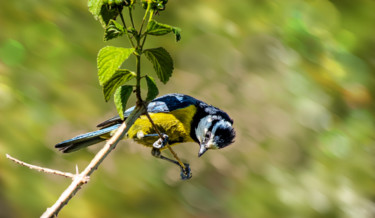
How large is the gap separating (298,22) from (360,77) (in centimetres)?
37

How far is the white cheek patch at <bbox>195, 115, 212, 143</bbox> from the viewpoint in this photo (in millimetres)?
931

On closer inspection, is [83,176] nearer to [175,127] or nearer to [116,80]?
[116,80]

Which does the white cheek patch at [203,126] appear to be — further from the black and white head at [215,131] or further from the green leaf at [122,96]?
the green leaf at [122,96]

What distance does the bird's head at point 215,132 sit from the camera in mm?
890

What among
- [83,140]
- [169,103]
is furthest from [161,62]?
[169,103]

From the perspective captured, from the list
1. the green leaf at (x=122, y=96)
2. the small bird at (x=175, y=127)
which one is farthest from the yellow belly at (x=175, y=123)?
the green leaf at (x=122, y=96)

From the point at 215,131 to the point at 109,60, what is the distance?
44cm

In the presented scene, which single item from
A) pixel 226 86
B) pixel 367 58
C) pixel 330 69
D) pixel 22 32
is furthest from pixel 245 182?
pixel 22 32

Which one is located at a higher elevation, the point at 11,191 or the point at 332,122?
the point at 332,122

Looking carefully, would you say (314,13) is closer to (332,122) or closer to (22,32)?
(332,122)

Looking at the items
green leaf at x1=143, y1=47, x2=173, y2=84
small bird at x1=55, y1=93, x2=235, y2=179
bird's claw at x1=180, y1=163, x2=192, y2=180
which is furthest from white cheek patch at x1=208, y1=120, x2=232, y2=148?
green leaf at x1=143, y1=47, x2=173, y2=84

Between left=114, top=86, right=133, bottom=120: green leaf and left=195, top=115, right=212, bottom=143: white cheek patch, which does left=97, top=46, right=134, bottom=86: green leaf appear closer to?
left=114, top=86, right=133, bottom=120: green leaf

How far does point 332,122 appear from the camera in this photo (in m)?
2.10

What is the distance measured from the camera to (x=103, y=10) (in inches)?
20.5
